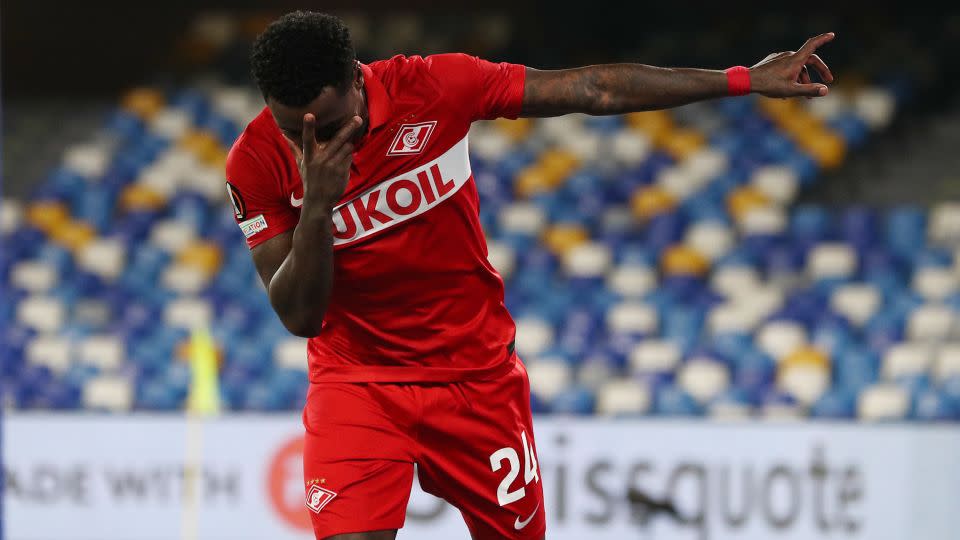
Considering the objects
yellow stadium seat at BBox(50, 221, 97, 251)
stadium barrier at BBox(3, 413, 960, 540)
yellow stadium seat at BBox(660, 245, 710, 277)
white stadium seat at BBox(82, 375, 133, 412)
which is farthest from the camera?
yellow stadium seat at BBox(50, 221, 97, 251)

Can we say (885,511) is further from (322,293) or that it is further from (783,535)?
(322,293)

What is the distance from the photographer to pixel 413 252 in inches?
113

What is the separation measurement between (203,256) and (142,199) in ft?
3.18

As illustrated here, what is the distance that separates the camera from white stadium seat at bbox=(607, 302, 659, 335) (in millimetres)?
8289

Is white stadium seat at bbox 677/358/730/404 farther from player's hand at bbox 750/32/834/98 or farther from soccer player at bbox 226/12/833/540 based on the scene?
player's hand at bbox 750/32/834/98

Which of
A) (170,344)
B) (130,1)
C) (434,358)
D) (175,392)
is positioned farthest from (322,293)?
(130,1)

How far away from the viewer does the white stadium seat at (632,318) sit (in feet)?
27.2

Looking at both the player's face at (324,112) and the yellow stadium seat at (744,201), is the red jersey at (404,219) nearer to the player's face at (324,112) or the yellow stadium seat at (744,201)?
the player's face at (324,112)

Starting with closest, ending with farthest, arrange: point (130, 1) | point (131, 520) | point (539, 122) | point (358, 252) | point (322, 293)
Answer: point (322, 293) < point (358, 252) < point (131, 520) < point (539, 122) < point (130, 1)

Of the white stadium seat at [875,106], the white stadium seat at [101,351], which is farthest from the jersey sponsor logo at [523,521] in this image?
the white stadium seat at [875,106]

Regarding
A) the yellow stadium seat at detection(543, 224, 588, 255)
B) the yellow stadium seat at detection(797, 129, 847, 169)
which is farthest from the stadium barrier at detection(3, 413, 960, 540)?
the yellow stadium seat at detection(797, 129, 847, 169)

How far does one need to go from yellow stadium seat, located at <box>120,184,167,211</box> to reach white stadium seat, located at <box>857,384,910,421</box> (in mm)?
5693

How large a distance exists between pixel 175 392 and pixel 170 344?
689mm

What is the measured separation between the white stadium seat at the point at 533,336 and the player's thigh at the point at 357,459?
5.26m
